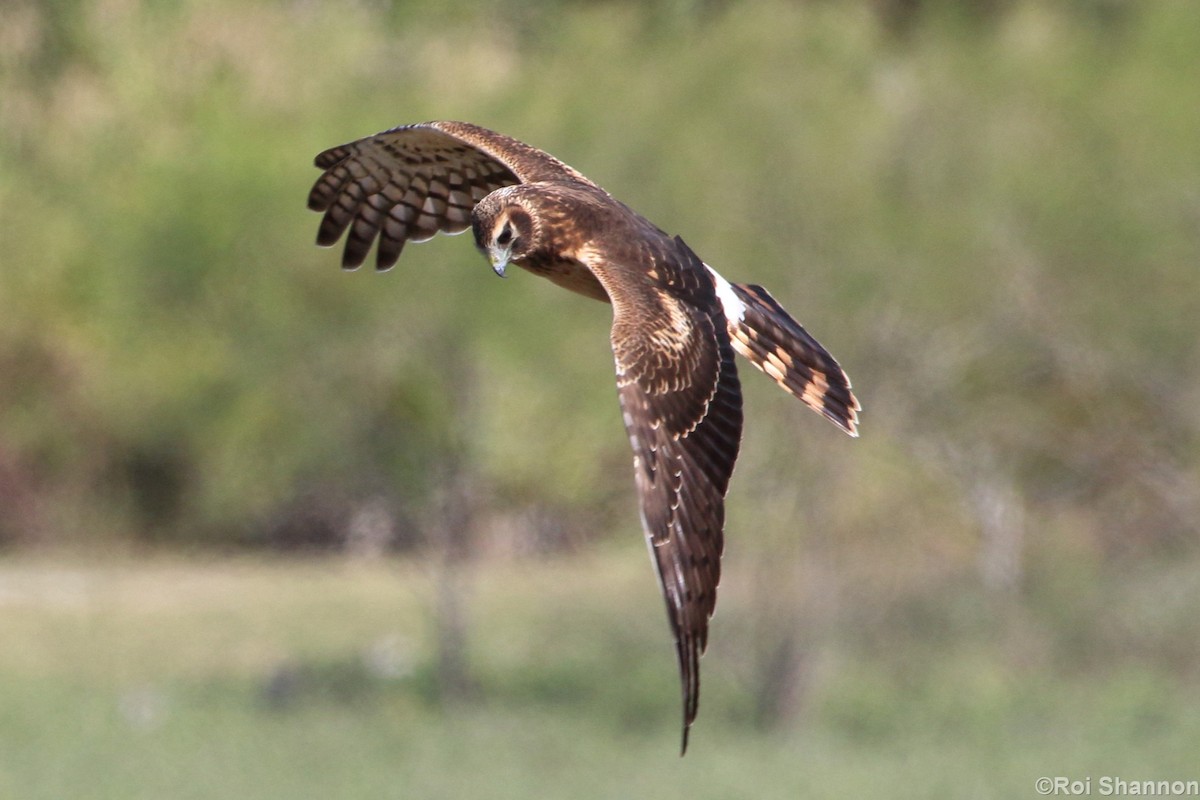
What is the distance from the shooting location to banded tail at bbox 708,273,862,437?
5160mm

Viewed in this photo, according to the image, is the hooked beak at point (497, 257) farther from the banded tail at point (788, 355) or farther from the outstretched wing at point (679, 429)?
the banded tail at point (788, 355)

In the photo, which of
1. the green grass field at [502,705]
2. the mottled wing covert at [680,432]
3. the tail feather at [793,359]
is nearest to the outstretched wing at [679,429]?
the mottled wing covert at [680,432]

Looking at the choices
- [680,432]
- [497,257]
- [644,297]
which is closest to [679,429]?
[680,432]

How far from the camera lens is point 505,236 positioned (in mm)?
5109

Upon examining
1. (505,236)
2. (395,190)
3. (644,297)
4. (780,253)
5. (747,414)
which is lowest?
(644,297)

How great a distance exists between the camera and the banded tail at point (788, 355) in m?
5.16

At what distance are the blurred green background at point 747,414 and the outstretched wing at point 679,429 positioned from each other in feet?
27.7

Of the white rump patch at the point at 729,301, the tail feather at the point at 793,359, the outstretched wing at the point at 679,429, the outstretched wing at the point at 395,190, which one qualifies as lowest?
the outstretched wing at the point at 679,429

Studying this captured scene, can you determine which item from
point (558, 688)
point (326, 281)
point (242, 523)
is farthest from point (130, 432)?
point (558, 688)

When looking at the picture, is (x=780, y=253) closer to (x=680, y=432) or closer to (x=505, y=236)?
(x=505, y=236)

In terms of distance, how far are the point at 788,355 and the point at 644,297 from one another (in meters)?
0.71

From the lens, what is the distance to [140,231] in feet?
59.8

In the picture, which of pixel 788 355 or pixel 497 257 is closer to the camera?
pixel 497 257

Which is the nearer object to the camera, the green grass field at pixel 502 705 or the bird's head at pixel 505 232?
the bird's head at pixel 505 232
